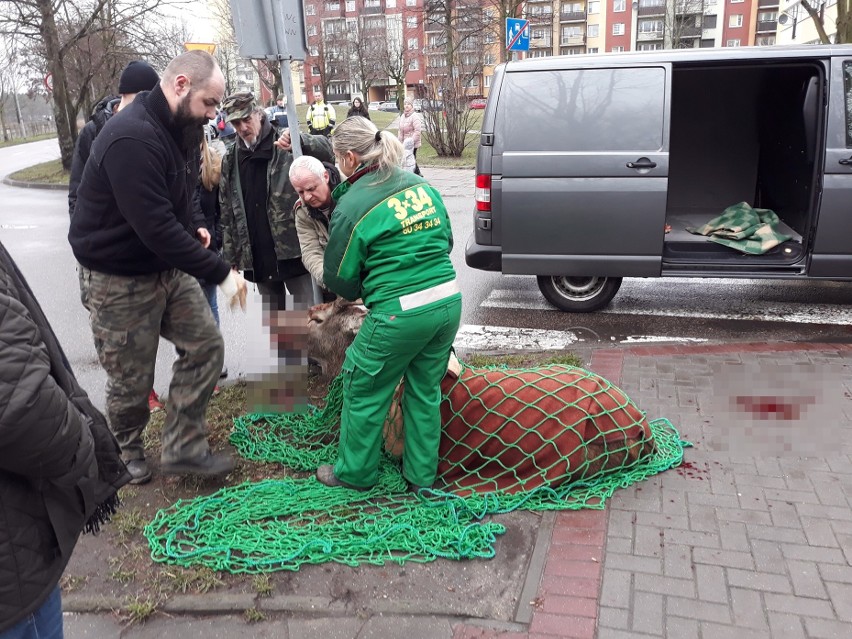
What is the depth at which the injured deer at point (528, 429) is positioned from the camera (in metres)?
3.45

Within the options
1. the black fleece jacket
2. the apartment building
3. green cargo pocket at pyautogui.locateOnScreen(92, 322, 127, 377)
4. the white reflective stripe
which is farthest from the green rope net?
the apartment building

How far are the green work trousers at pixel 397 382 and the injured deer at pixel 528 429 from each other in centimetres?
18

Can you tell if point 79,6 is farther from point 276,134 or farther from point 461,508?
point 461,508

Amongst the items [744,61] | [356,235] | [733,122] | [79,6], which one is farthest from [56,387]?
[79,6]

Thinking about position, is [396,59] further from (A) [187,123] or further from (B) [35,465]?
(B) [35,465]

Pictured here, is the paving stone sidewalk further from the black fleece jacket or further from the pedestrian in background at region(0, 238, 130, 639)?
the black fleece jacket

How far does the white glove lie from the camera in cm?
321

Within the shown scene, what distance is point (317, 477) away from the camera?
3.60m

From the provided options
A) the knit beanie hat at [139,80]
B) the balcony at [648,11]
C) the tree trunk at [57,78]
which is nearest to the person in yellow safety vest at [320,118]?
the tree trunk at [57,78]

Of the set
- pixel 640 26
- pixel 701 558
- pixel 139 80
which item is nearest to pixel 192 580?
pixel 701 558

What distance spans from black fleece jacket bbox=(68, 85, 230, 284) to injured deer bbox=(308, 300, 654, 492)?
1270 mm

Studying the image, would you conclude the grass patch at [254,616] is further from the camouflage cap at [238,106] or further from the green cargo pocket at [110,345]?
the camouflage cap at [238,106]

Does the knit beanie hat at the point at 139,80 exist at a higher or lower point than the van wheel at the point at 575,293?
higher

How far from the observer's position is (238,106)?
4223 millimetres
